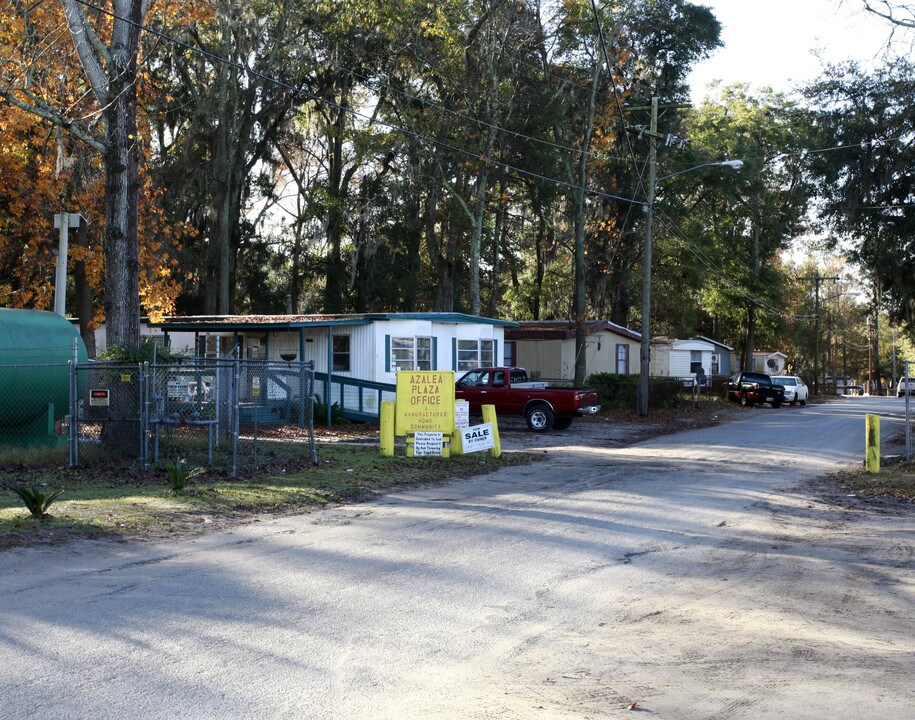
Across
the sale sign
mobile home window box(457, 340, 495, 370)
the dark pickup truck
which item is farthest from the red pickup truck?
the dark pickup truck

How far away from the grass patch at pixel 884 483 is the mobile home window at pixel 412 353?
13.6 meters

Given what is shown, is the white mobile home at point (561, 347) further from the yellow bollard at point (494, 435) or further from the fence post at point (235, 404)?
the fence post at point (235, 404)

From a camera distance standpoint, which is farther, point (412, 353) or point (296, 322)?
point (412, 353)

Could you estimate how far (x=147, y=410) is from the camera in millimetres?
15148

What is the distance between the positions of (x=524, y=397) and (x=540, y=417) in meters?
0.71

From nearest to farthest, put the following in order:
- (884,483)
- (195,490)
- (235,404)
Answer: (195,490)
(235,404)
(884,483)

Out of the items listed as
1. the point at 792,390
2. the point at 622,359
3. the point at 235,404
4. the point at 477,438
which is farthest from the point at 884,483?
the point at 792,390

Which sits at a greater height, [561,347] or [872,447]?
[561,347]

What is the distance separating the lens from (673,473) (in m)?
17.2

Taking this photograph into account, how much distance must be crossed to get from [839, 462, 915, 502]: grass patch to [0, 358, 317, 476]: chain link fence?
9.24m

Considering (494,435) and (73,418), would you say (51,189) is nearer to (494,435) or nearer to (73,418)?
(73,418)

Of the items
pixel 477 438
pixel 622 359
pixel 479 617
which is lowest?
pixel 479 617

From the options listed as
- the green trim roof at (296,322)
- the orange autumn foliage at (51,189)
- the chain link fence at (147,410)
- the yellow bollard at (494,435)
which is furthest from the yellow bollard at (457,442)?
the orange autumn foliage at (51,189)

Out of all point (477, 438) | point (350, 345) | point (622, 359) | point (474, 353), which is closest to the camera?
point (477, 438)
